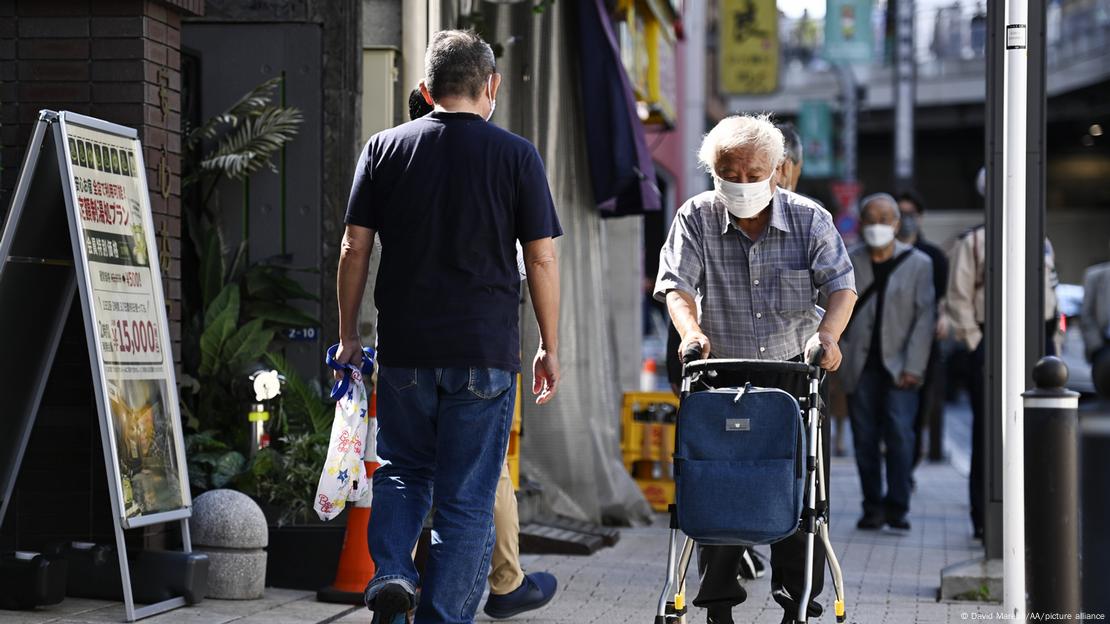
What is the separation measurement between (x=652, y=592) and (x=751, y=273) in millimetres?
2295

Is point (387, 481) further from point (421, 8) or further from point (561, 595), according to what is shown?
point (421, 8)

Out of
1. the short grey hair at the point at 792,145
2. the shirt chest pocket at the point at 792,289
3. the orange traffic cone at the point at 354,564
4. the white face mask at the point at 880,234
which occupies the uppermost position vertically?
the short grey hair at the point at 792,145

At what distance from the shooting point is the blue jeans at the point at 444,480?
15.0ft

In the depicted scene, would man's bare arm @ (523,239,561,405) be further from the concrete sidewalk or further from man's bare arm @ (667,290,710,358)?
the concrete sidewalk

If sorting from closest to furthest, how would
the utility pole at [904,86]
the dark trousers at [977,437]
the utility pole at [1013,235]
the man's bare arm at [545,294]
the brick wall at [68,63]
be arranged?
the man's bare arm at [545,294], the utility pole at [1013,235], the brick wall at [68,63], the dark trousers at [977,437], the utility pole at [904,86]

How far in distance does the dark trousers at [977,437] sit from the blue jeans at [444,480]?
4.88m

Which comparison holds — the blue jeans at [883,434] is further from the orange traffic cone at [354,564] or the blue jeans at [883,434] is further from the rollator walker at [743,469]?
the rollator walker at [743,469]

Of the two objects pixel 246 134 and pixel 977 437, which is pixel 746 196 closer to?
pixel 246 134

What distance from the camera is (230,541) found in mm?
6082

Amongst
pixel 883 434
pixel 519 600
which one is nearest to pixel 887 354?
pixel 883 434

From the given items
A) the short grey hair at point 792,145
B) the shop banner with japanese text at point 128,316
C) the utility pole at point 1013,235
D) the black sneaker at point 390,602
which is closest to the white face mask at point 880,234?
the short grey hair at point 792,145

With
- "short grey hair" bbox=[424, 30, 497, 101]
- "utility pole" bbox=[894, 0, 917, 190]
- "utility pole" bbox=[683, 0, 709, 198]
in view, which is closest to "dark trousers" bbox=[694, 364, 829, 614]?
"short grey hair" bbox=[424, 30, 497, 101]

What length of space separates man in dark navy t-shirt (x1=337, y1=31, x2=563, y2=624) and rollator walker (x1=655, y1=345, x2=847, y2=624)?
52 centimetres

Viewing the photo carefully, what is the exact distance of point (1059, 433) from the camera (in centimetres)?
446
